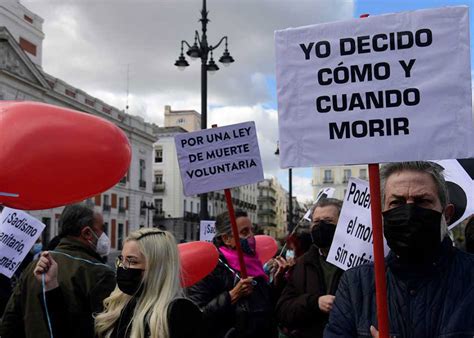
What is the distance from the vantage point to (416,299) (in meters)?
2.05

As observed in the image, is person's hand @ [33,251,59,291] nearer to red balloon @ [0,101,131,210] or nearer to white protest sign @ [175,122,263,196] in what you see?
red balloon @ [0,101,131,210]

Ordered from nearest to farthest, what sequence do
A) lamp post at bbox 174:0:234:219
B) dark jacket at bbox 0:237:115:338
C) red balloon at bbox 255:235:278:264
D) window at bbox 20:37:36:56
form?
dark jacket at bbox 0:237:115:338, red balloon at bbox 255:235:278:264, lamp post at bbox 174:0:234:219, window at bbox 20:37:36:56

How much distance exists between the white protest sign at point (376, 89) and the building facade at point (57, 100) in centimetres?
3019

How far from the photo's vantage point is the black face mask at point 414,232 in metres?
2.05

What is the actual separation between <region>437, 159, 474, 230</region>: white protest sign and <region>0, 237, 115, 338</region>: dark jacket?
246 centimetres

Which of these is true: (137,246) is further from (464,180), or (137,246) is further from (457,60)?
(464,180)

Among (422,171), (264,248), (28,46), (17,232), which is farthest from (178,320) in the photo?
(28,46)

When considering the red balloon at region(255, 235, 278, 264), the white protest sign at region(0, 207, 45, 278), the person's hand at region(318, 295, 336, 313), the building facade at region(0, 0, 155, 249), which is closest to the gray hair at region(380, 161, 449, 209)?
the person's hand at region(318, 295, 336, 313)

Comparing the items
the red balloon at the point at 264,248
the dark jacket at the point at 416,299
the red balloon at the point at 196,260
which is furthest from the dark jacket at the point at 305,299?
the red balloon at the point at 264,248

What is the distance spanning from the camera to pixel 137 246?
281 centimetres

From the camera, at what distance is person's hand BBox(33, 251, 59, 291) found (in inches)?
123

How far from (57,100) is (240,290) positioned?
3862cm

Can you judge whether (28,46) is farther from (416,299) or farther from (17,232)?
(416,299)

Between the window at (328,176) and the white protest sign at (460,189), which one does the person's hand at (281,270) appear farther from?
the window at (328,176)
